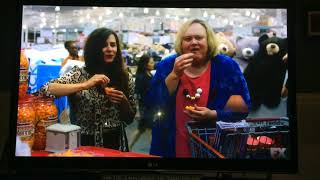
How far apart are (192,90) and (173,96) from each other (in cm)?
11

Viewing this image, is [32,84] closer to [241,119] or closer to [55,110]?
[55,110]

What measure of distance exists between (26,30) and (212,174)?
1.27 metres

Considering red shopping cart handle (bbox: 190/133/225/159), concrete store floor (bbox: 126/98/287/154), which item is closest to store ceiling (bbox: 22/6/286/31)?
concrete store floor (bbox: 126/98/287/154)

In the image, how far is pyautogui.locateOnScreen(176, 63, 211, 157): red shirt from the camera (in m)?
2.04

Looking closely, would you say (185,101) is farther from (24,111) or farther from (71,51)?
(24,111)

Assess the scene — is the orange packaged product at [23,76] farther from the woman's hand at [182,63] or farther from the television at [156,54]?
the woman's hand at [182,63]

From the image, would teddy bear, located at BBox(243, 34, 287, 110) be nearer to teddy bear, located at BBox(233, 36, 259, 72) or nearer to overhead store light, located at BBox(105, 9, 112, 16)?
teddy bear, located at BBox(233, 36, 259, 72)

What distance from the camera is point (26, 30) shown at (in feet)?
6.88

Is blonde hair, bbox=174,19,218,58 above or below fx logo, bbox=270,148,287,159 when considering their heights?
above

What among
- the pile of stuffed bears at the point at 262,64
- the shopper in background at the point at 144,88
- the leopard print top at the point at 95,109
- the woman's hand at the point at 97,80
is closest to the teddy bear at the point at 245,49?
the pile of stuffed bears at the point at 262,64

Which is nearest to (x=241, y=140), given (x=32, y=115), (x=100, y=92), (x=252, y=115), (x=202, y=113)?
(x=252, y=115)

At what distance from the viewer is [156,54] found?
207 centimetres

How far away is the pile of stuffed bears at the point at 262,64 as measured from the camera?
206 cm

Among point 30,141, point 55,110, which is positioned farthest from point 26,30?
point 30,141
